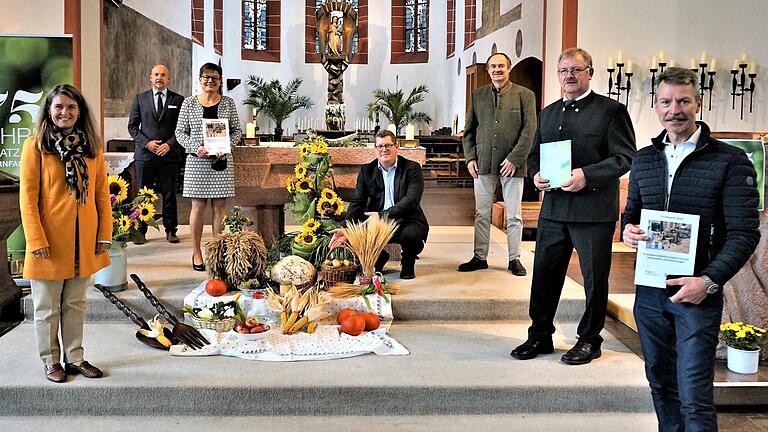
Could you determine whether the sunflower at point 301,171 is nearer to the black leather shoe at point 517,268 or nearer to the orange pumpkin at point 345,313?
the orange pumpkin at point 345,313

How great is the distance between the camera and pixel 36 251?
3463 millimetres

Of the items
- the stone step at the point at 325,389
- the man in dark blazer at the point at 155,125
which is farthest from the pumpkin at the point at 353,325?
the man in dark blazer at the point at 155,125

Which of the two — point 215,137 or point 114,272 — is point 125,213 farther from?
point 215,137

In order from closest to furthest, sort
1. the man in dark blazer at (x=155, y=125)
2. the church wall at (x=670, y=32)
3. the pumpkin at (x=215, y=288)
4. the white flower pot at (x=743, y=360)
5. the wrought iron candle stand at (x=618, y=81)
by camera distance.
A: the white flower pot at (x=743, y=360)
the pumpkin at (x=215, y=288)
the man in dark blazer at (x=155, y=125)
the wrought iron candle stand at (x=618, y=81)
the church wall at (x=670, y=32)

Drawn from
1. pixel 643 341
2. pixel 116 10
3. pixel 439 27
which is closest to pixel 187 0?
pixel 116 10

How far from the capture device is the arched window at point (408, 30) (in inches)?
754

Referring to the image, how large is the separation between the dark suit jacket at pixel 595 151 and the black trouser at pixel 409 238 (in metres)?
1.60

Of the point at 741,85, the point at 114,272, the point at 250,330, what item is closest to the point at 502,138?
the point at 250,330

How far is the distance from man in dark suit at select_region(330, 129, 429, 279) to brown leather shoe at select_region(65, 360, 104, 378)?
2086 millimetres

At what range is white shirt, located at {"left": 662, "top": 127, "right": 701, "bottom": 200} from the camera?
255cm

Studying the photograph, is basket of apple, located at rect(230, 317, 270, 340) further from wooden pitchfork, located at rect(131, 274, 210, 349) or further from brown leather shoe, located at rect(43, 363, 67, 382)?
→ brown leather shoe, located at rect(43, 363, 67, 382)

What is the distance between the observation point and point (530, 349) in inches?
159

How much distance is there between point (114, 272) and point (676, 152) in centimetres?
347

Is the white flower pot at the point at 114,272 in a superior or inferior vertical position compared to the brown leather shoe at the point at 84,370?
superior
